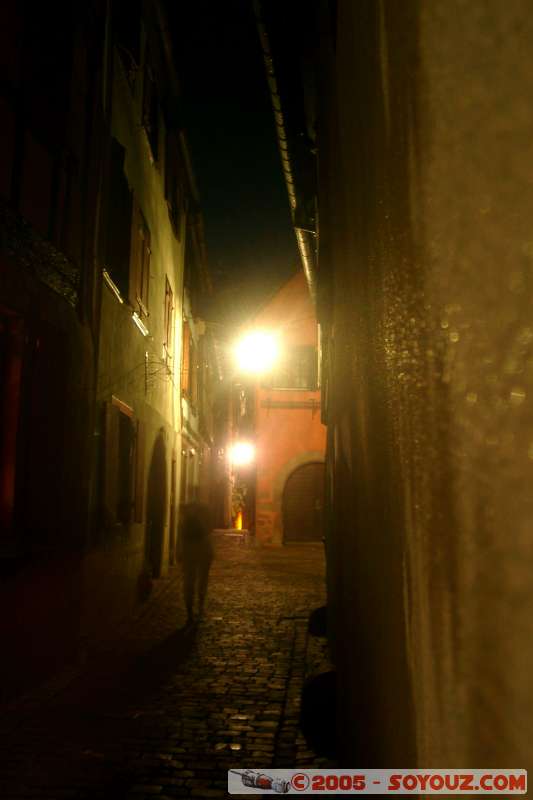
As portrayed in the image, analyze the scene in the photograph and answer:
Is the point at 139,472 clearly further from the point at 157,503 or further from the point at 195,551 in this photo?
the point at 157,503

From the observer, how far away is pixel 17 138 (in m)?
5.79

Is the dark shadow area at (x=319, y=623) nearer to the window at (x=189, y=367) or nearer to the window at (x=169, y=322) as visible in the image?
the window at (x=169, y=322)

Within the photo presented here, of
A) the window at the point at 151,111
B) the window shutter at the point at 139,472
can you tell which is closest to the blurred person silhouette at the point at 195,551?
the window shutter at the point at 139,472

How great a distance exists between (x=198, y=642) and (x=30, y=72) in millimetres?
6360

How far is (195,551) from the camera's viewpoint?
30.3 feet

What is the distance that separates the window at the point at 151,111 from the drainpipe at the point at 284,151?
2742 millimetres

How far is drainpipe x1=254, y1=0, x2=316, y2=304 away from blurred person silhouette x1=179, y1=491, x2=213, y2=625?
463 centimetres

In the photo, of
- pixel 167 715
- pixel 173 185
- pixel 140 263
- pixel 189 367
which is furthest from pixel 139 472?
pixel 189 367

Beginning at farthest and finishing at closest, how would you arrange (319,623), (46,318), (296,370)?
(296,370) → (319,623) → (46,318)

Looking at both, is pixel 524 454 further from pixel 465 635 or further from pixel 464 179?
pixel 464 179

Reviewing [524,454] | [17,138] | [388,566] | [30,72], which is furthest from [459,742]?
[30,72]

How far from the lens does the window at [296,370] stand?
827 inches

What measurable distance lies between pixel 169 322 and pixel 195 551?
557 cm

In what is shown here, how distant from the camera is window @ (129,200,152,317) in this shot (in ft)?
30.0
